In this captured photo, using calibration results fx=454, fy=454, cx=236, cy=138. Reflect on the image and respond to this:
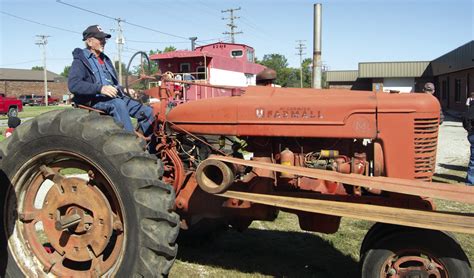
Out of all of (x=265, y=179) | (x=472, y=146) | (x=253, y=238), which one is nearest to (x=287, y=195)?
(x=265, y=179)

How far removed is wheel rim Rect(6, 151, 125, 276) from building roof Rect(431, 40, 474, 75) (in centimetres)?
2603

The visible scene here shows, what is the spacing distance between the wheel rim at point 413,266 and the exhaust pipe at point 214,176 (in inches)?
49.0

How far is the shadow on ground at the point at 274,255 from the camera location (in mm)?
4137

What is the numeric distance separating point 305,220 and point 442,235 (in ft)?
3.37

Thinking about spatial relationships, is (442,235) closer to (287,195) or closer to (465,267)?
(465,267)

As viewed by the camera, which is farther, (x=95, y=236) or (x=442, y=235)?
(x=95, y=236)

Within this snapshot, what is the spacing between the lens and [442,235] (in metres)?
3.05

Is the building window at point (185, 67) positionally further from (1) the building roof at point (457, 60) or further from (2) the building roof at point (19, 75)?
(2) the building roof at point (19, 75)

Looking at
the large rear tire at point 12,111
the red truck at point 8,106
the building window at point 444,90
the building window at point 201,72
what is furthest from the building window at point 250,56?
the red truck at point 8,106

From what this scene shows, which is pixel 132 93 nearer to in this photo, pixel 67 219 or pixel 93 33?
pixel 93 33

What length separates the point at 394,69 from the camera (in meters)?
43.6

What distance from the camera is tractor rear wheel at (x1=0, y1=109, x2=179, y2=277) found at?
10.4 feet

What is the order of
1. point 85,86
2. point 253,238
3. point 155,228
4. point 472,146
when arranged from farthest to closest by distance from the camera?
point 472,146 < point 253,238 < point 85,86 < point 155,228

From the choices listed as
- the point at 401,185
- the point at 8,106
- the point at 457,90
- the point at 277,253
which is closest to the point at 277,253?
the point at 277,253
